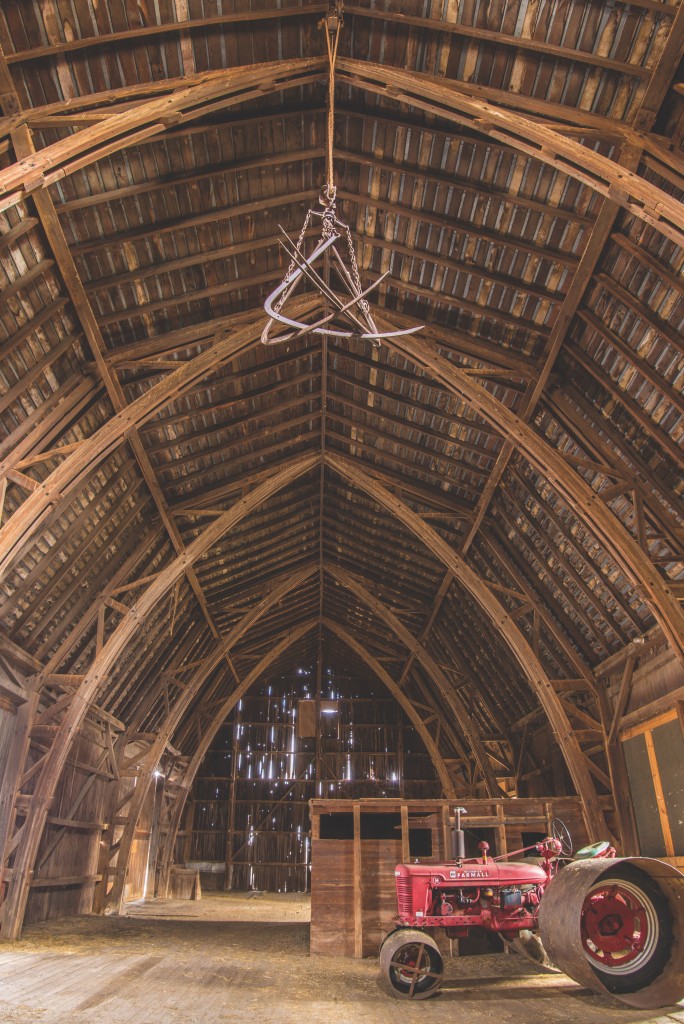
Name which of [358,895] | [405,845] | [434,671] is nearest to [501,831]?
[405,845]

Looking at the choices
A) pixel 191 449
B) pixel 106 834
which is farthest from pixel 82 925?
pixel 191 449

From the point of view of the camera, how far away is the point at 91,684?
455 inches

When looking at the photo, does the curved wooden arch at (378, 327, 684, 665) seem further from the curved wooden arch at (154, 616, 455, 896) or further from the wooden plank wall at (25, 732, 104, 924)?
the curved wooden arch at (154, 616, 455, 896)

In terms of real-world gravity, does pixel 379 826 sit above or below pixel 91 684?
below

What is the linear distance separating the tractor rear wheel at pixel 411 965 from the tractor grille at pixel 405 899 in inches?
17.8

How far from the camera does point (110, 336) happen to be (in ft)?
30.6

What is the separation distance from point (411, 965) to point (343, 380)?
8.34 m

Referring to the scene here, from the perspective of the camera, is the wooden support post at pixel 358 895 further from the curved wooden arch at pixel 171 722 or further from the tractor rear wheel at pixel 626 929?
the curved wooden arch at pixel 171 722

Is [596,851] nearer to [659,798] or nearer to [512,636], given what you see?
[659,798]

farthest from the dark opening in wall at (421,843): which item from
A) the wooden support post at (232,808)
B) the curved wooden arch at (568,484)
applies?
the wooden support post at (232,808)

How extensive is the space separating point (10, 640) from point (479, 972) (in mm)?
7798

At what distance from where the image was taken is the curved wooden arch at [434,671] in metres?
16.4

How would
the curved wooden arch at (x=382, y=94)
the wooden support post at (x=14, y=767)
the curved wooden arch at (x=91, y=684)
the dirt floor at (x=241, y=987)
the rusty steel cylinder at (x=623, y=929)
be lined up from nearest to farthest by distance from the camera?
the rusty steel cylinder at (x=623, y=929), the dirt floor at (x=241, y=987), the curved wooden arch at (x=382, y=94), the curved wooden arch at (x=91, y=684), the wooden support post at (x=14, y=767)

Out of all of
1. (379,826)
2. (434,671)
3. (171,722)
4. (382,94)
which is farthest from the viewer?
(434,671)
